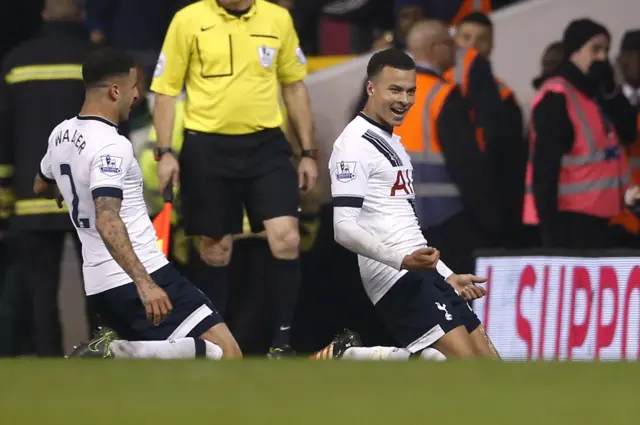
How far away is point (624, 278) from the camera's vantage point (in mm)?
9742

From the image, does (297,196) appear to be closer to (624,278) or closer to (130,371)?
(624,278)

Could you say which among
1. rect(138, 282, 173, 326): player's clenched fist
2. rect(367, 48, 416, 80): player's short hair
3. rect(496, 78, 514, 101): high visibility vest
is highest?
rect(367, 48, 416, 80): player's short hair

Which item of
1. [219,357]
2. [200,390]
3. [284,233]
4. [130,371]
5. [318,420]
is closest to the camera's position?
[318,420]

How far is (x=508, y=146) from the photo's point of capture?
1120 cm

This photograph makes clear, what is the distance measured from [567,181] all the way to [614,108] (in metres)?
0.85

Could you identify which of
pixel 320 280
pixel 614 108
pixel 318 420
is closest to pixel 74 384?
pixel 318 420

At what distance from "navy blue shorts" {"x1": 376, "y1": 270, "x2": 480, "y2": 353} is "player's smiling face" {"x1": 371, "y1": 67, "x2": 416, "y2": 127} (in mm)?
724

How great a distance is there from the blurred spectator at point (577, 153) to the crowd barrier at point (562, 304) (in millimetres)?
603

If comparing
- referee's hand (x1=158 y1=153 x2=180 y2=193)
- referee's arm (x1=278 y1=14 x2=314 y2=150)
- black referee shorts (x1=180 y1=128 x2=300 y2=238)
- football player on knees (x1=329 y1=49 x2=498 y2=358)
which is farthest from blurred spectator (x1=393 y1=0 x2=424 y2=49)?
football player on knees (x1=329 y1=49 x2=498 y2=358)

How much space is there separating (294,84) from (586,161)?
176 cm

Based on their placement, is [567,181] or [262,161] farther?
[567,181]

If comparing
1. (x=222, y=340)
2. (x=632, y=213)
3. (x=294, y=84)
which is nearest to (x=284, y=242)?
(x=294, y=84)

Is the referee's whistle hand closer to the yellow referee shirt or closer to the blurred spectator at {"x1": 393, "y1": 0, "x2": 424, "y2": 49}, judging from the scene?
the yellow referee shirt

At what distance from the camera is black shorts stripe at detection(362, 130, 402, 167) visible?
8.47m
